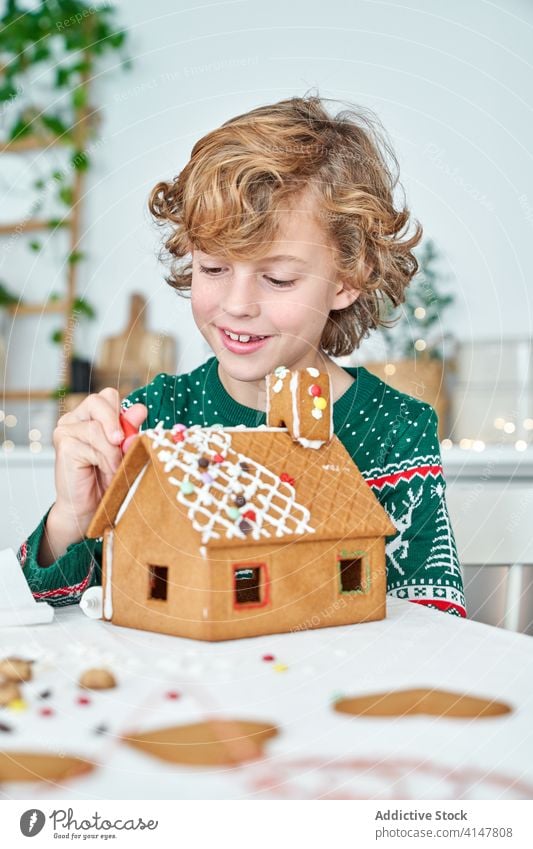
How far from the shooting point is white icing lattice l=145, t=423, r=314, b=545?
26.5 inches

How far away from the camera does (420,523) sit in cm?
106

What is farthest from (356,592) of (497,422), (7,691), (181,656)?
(497,422)

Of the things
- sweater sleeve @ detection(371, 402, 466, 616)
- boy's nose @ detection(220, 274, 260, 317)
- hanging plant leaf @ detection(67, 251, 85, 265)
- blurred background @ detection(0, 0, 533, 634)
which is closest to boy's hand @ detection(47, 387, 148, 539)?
boy's nose @ detection(220, 274, 260, 317)

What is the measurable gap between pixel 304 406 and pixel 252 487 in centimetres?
9

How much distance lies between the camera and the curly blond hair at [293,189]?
3.23 ft

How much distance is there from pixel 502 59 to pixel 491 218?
16.0 inches

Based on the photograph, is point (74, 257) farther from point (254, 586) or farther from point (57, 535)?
point (254, 586)

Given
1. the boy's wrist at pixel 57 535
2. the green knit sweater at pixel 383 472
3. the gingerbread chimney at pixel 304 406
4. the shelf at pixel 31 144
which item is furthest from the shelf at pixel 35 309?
the gingerbread chimney at pixel 304 406

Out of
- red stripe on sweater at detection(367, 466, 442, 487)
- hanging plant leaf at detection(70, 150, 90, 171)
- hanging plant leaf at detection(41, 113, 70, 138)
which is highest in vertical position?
hanging plant leaf at detection(41, 113, 70, 138)

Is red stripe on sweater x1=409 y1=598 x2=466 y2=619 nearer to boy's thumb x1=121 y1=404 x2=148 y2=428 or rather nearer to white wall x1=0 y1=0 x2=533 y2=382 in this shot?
boy's thumb x1=121 y1=404 x2=148 y2=428

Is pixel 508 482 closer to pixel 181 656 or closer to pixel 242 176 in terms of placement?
pixel 242 176

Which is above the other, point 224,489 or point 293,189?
point 293,189

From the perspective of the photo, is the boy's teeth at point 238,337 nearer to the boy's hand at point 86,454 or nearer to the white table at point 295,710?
the boy's hand at point 86,454

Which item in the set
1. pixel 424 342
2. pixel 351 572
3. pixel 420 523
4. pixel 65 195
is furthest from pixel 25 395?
pixel 351 572
